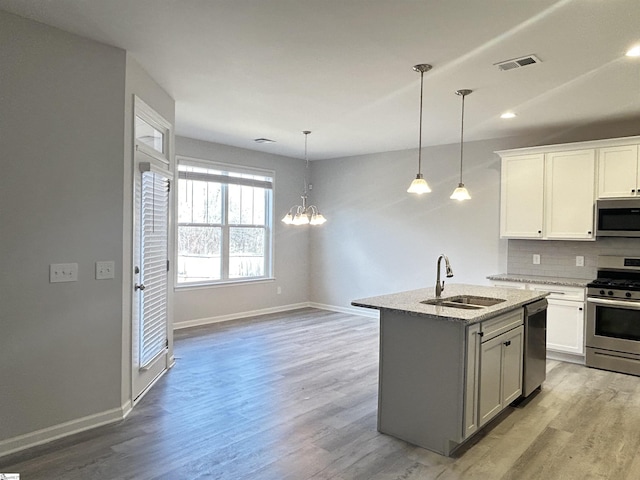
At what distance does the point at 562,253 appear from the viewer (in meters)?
5.33

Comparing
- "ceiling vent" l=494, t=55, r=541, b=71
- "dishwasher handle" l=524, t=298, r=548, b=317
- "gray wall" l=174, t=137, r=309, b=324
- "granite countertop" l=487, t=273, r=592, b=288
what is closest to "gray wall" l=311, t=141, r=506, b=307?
"gray wall" l=174, t=137, r=309, b=324

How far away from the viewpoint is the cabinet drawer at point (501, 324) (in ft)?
9.71

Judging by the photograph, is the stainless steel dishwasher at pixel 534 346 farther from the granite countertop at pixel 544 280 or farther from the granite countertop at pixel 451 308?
the granite countertop at pixel 544 280

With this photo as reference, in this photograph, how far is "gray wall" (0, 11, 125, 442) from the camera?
2699 millimetres

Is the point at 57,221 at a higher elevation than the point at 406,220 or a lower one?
lower

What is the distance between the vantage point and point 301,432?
3109 mm

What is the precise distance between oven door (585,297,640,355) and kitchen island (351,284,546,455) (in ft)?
6.11

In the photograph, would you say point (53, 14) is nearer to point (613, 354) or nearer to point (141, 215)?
point (141, 215)

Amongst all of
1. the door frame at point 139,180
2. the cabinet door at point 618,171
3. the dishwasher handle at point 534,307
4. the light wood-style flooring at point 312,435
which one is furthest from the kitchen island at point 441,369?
the cabinet door at point 618,171

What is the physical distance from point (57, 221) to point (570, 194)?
16.5ft

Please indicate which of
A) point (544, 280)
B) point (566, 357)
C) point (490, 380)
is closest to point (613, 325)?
point (566, 357)

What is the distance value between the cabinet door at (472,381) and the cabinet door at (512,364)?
18.9 inches

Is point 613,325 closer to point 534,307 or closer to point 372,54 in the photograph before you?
point 534,307

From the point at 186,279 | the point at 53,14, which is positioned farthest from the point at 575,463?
the point at 186,279
